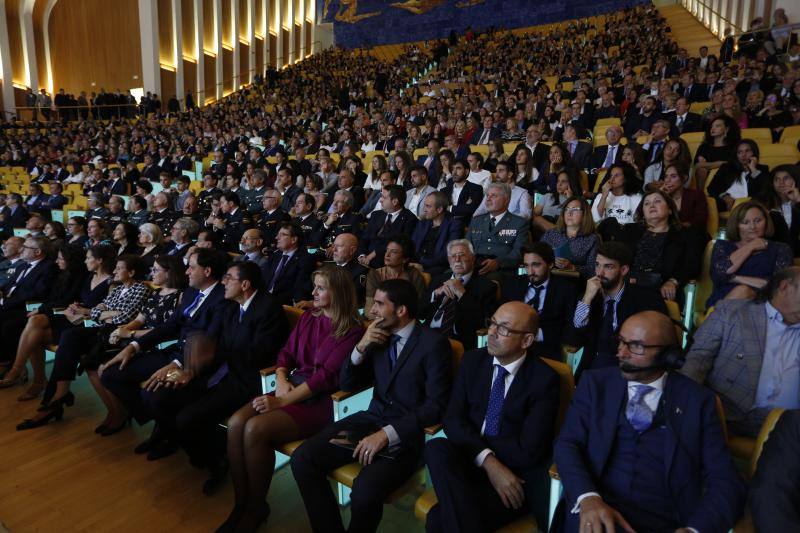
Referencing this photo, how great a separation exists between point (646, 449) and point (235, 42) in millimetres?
20807

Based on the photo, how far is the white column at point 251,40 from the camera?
1989 centimetres

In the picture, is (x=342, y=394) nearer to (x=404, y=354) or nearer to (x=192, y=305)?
(x=404, y=354)

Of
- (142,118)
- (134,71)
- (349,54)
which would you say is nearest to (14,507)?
(142,118)

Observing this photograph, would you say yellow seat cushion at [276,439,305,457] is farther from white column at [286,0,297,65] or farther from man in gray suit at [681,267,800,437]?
white column at [286,0,297,65]

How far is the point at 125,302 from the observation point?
10.3 feet

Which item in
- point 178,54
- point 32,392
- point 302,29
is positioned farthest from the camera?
point 302,29

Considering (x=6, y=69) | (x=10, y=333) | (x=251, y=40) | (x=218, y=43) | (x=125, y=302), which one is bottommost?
(x=10, y=333)

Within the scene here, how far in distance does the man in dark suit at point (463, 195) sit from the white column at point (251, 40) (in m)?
17.8

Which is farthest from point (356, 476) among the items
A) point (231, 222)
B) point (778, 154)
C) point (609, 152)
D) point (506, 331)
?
point (778, 154)

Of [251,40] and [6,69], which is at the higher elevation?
[251,40]

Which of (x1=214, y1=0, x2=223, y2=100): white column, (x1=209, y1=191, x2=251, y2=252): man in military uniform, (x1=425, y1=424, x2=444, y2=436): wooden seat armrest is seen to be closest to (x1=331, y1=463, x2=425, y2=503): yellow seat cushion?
(x1=425, y1=424, x2=444, y2=436): wooden seat armrest

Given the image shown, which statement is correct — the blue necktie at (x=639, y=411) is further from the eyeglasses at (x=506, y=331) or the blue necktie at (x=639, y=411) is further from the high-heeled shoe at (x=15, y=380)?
the high-heeled shoe at (x=15, y=380)

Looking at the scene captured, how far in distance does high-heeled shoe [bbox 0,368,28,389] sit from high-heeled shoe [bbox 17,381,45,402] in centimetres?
21

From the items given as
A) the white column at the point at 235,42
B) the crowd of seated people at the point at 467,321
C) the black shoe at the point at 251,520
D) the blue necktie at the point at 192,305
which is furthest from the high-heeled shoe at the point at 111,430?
the white column at the point at 235,42
